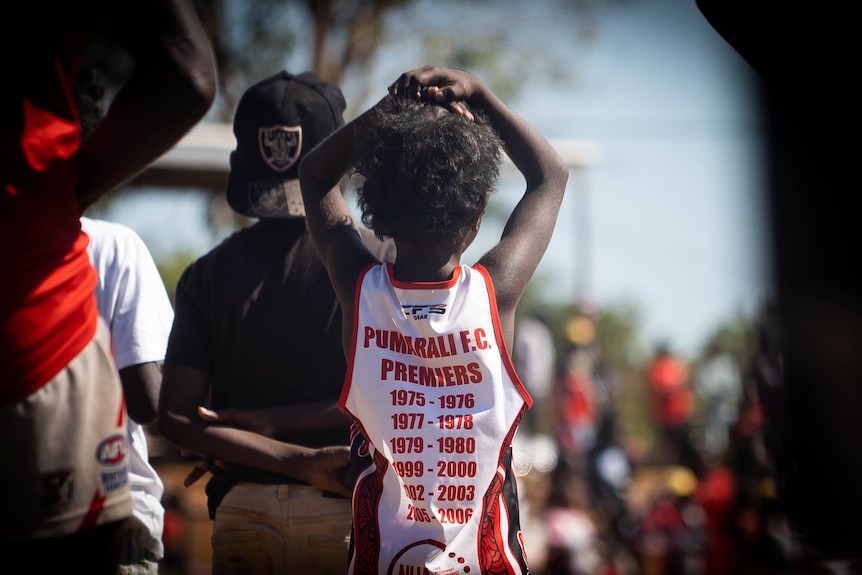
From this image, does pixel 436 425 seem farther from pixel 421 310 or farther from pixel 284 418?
pixel 284 418

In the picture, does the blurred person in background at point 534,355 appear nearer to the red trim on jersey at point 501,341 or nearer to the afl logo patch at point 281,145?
the afl logo patch at point 281,145

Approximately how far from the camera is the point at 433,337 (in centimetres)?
228

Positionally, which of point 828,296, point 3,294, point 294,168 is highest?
point 294,168

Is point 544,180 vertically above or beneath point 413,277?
above

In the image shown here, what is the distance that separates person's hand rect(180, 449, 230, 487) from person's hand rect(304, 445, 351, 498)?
30 centimetres

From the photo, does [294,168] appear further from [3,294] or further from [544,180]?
[3,294]

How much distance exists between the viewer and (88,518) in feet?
5.83

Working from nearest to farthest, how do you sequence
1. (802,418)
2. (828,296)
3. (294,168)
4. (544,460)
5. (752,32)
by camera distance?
1. (828,296)
2. (802,418)
3. (752,32)
4. (294,168)
5. (544,460)

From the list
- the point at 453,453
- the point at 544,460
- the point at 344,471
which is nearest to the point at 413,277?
the point at 453,453

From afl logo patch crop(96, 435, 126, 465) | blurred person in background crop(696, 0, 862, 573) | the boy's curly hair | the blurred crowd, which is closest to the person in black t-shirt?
the boy's curly hair

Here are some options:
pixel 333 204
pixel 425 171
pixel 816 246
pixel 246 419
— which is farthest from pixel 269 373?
pixel 816 246

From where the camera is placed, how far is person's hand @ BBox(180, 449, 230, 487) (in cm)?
285

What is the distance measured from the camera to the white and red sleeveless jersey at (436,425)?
2225 mm

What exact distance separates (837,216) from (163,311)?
2090mm
